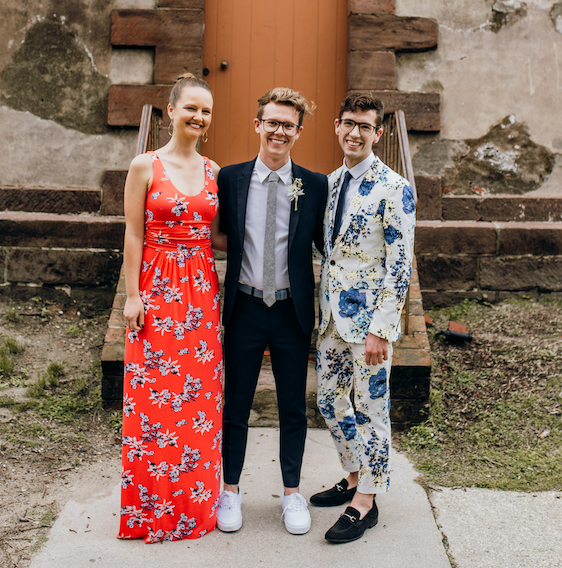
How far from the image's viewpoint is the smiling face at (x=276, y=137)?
98.1 inches

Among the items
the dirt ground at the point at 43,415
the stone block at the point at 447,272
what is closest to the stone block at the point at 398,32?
the stone block at the point at 447,272

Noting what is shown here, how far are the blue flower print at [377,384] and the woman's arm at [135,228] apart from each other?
1.06m

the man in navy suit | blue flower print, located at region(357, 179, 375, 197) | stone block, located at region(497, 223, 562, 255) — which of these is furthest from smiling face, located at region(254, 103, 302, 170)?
stone block, located at region(497, 223, 562, 255)

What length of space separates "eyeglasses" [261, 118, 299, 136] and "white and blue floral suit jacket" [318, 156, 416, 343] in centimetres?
40

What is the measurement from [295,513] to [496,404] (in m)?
1.89

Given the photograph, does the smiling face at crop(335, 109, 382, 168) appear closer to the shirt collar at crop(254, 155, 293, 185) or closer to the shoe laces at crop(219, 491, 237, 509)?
the shirt collar at crop(254, 155, 293, 185)

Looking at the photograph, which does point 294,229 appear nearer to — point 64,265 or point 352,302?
point 352,302

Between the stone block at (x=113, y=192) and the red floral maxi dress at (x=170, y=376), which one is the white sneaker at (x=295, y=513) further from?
the stone block at (x=113, y=192)

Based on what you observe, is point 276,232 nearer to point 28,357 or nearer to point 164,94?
point 28,357

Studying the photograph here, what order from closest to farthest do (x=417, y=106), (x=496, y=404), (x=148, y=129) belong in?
(x=496, y=404)
(x=148, y=129)
(x=417, y=106)

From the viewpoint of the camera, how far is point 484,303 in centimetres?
522

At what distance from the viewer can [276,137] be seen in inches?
99.3

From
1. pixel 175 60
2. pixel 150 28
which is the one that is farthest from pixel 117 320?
pixel 150 28

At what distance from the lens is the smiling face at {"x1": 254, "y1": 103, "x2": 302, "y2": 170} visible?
249 cm
